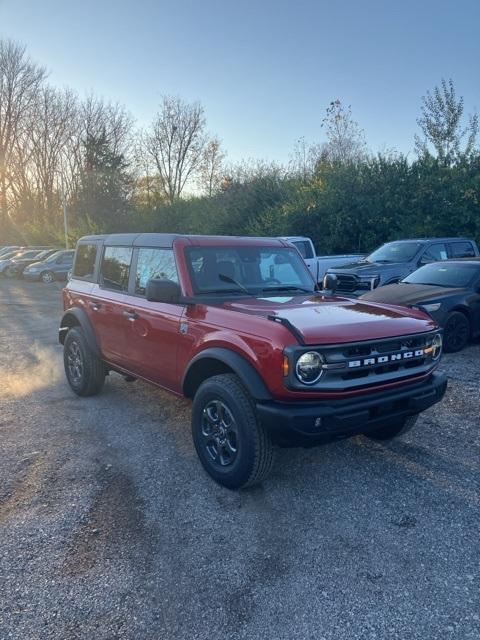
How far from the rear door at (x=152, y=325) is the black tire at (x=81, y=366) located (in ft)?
3.09

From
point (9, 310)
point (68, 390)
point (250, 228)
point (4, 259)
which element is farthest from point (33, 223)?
point (68, 390)

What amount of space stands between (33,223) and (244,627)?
51643 millimetres

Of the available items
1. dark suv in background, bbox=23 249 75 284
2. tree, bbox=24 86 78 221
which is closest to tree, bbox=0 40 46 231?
tree, bbox=24 86 78 221

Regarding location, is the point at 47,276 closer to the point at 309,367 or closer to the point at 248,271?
the point at 248,271

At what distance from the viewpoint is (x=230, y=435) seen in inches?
148

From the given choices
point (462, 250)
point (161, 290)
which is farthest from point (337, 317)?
point (462, 250)

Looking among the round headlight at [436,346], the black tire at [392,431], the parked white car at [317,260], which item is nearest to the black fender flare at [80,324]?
the black tire at [392,431]

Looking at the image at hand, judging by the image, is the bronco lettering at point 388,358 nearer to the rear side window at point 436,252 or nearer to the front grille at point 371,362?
the front grille at point 371,362

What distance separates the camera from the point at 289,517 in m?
3.44

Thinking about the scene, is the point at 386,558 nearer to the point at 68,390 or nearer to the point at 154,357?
the point at 154,357

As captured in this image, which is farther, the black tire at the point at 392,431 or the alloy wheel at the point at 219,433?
the black tire at the point at 392,431

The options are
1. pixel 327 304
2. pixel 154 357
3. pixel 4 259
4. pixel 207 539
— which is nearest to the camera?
pixel 207 539

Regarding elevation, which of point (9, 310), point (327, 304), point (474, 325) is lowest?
point (9, 310)

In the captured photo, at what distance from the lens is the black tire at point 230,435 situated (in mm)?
3502
